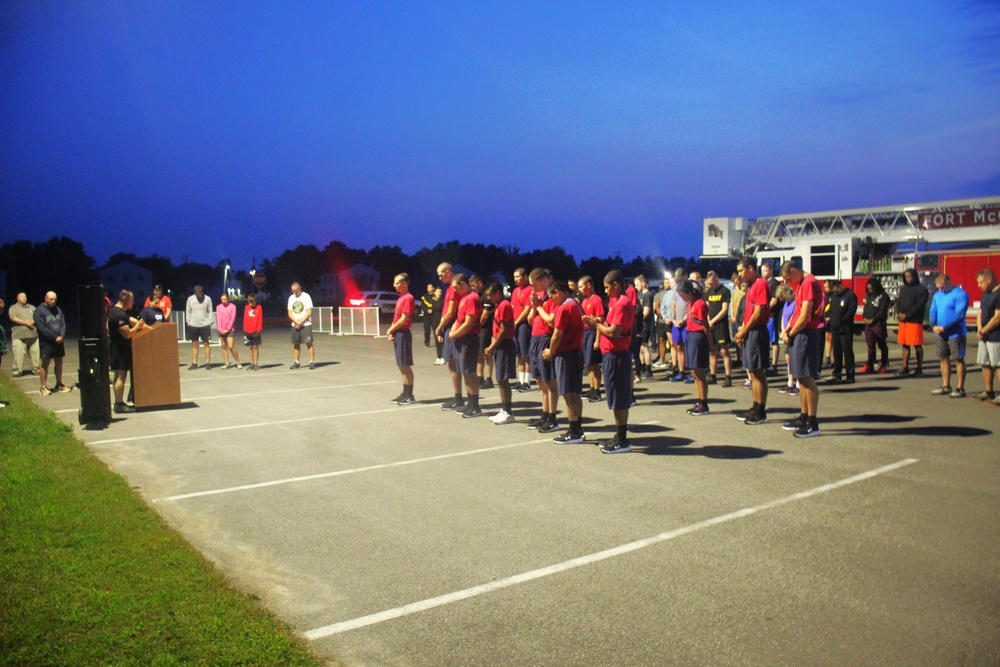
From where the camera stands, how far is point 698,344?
35.6 feet

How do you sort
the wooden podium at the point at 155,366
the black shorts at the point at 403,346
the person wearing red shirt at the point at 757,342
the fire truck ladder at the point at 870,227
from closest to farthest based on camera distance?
1. the person wearing red shirt at the point at 757,342
2. the wooden podium at the point at 155,366
3. the black shorts at the point at 403,346
4. the fire truck ladder at the point at 870,227

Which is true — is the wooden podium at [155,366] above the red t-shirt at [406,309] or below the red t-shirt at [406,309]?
below

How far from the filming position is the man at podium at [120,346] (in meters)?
11.8

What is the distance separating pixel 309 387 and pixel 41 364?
498 cm

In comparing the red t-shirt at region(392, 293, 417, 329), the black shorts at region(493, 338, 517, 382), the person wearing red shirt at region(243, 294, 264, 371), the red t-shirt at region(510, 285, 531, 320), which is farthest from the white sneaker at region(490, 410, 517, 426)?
the person wearing red shirt at region(243, 294, 264, 371)

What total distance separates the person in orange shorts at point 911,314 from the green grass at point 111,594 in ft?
43.2

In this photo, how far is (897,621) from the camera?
410cm

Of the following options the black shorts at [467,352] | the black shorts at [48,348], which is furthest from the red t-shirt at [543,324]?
the black shorts at [48,348]

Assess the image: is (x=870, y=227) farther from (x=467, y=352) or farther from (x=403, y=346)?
(x=467, y=352)

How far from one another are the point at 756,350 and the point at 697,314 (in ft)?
3.98

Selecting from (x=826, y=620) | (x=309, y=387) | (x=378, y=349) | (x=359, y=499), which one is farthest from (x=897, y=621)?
(x=378, y=349)

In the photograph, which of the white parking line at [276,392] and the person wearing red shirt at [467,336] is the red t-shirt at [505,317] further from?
the white parking line at [276,392]

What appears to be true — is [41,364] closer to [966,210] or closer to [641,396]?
[641,396]

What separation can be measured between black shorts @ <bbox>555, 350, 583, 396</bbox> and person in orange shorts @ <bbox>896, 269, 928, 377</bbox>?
330 inches
